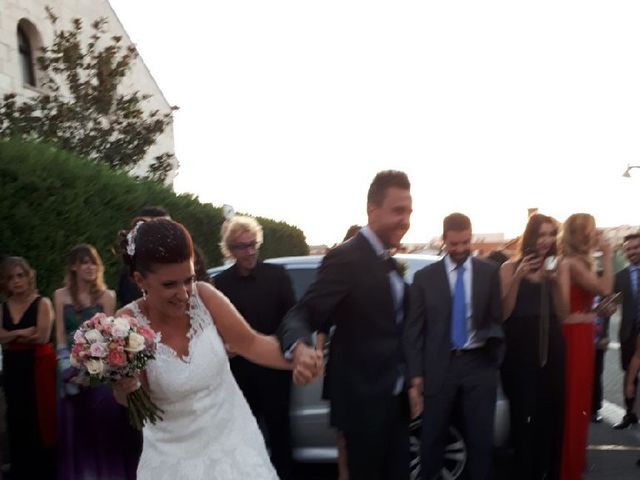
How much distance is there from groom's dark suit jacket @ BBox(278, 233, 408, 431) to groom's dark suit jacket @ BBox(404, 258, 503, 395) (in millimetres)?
800

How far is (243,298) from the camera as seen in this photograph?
6184 millimetres

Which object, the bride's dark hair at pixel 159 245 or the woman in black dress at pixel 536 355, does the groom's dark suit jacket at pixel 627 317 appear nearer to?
the woman in black dress at pixel 536 355

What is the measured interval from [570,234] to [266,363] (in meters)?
3.44

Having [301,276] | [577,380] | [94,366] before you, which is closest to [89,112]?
[301,276]

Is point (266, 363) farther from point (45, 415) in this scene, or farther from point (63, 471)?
point (45, 415)

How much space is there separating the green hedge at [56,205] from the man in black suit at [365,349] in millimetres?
3156

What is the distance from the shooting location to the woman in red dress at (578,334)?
6.19 m

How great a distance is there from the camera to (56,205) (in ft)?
29.6

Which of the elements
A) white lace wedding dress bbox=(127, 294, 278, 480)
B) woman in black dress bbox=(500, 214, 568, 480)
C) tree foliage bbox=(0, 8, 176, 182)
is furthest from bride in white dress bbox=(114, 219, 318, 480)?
tree foliage bbox=(0, 8, 176, 182)

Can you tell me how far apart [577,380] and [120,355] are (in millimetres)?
4176

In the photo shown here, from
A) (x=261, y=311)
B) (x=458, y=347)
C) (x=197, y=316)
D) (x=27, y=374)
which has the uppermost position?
(x=197, y=316)

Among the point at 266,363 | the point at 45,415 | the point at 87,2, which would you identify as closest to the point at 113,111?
the point at 87,2

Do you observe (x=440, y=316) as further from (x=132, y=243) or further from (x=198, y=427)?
(x=132, y=243)

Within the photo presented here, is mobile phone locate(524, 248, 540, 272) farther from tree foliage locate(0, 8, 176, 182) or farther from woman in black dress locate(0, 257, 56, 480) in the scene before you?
tree foliage locate(0, 8, 176, 182)
